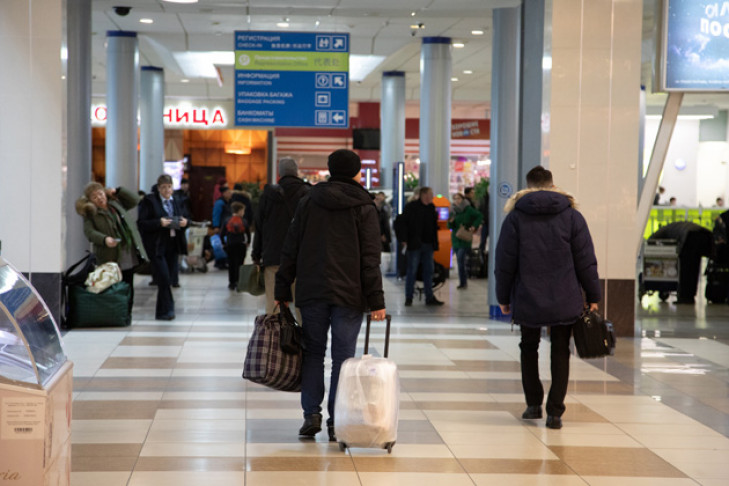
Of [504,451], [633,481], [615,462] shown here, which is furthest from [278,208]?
[633,481]

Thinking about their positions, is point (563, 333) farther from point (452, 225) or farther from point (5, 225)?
point (452, 225)

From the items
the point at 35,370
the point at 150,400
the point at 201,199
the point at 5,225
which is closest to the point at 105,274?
the point at 5,225

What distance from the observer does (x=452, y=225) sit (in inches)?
639

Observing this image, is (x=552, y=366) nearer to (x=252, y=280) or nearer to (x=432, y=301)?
(x=252, y=280)

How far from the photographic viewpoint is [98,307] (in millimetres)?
10211

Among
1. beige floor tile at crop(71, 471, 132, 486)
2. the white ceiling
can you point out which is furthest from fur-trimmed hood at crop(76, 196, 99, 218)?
beige floor tile at crop(71, 471, 132, 486)

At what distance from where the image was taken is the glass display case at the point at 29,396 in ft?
11.0

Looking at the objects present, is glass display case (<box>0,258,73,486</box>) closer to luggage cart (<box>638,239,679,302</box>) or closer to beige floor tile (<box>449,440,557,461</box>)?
beige floor tile (<box>449,440,557,461</box>)

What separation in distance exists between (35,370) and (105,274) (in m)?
6.90

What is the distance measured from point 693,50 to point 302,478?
23.0 feet

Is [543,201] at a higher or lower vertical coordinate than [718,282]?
higher

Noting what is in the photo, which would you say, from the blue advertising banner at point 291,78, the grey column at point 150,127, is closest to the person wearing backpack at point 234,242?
the blue advertising banner at point 291,78

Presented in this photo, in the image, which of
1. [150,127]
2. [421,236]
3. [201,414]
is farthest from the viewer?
[150,127]

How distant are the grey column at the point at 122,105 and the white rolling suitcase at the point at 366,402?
13310 millimetres
